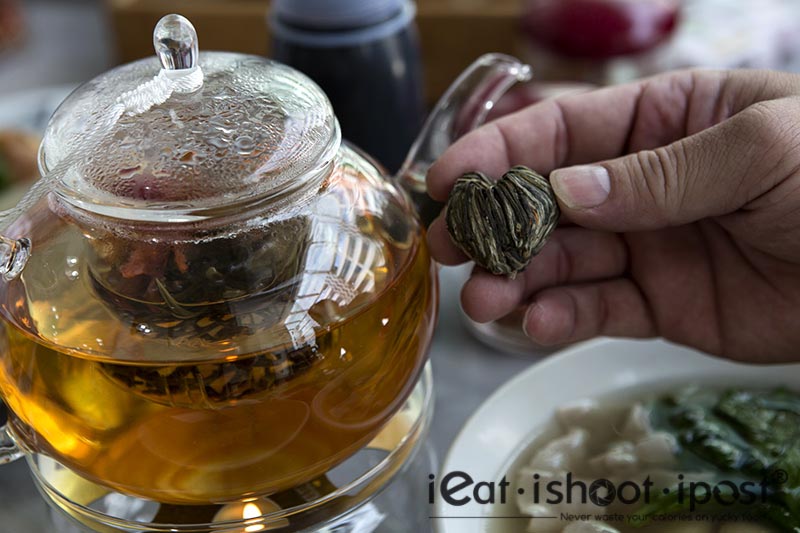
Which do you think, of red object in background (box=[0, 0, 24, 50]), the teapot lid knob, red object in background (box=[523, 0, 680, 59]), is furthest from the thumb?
red object in background (box=[0, 0, 24, 50])

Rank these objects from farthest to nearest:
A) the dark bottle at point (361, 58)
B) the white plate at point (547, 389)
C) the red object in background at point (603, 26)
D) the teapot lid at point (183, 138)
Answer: the red object in background at point (603, 26), the dark bottle at point (361, 58), the white plate at point (547, 389), the teapot lid at point (183, 138)

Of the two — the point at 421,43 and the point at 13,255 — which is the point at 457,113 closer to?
the point at 13,255

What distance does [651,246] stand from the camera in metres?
0.77

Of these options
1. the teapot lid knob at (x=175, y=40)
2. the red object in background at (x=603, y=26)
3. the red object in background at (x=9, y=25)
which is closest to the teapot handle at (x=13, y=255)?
the teapot lid knob at (x=175, y=40)

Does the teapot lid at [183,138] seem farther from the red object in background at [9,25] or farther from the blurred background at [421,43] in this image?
the red object in background at [9,25]

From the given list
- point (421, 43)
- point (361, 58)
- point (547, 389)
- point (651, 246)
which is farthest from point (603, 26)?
point (547, 389)

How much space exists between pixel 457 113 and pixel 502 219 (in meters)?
0.21

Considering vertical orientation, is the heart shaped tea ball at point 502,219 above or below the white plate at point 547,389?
above

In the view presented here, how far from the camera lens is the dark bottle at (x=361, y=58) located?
3.04ft

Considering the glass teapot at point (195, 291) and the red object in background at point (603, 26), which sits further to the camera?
the red object in background at point (603, 26)

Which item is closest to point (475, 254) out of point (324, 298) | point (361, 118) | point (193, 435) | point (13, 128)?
point (324, 298)

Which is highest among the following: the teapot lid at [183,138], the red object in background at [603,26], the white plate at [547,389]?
the teapot lid at [183,138]

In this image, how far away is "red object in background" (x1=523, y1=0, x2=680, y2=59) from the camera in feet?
4.12

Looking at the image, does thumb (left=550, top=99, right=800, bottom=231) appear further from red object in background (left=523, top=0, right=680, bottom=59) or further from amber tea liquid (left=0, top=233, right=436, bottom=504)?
red object in background (left=523, top=0, right=680, bottom=59)
